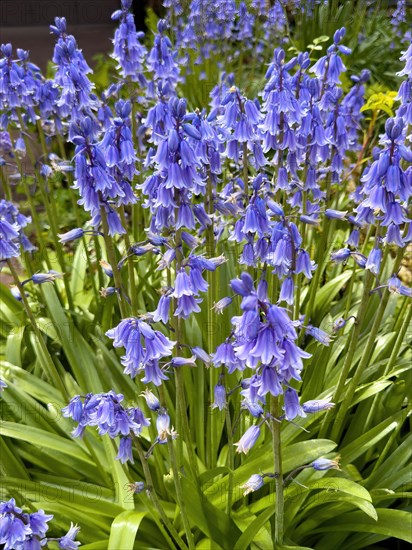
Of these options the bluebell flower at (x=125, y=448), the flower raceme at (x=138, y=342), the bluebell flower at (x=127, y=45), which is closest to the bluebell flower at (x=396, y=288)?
the flower raceme at (x=138, y=342)

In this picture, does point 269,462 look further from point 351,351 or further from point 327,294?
point 327,294

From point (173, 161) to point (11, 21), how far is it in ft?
62.2

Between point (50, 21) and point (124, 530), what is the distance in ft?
61.2

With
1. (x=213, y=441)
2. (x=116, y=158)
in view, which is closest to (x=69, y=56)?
(x=116, y=158)

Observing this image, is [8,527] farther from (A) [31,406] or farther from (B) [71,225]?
(B) [71,225]

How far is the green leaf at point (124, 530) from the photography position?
2.64 m

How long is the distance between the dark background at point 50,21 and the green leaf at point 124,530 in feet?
39.7

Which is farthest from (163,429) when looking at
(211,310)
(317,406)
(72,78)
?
(72,78)

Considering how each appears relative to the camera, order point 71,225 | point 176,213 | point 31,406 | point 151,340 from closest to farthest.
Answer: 1. point 151,340
2. point 176,213
3. point 31,406
4. point 71,225

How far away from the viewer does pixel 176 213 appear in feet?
7.25

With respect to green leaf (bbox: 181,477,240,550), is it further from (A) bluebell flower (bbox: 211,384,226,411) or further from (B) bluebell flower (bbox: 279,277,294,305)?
(B) bluebell flower (bbox: 279,277,294,305)

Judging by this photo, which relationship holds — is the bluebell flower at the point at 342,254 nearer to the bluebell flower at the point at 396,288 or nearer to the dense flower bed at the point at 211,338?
the dense flower bed at the point at 211,338

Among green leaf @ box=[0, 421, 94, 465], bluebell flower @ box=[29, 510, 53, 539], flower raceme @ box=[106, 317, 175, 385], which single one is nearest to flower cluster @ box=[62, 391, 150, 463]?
flower raceme @ box=[106, 317, 175, 385]

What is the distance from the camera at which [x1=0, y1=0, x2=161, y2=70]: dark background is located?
14797mm
